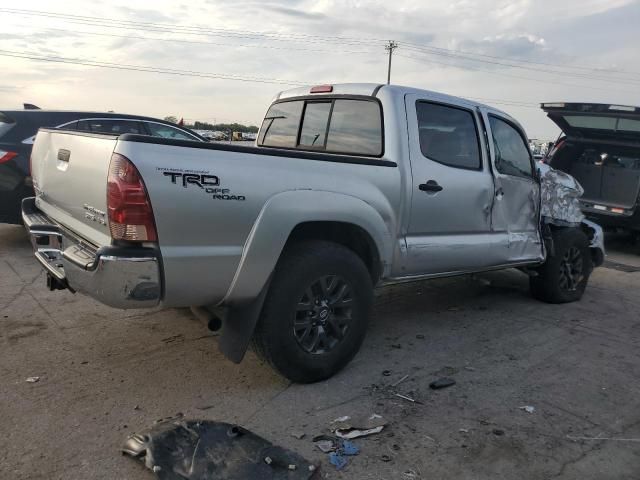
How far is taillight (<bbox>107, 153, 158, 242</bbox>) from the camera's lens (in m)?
2.82

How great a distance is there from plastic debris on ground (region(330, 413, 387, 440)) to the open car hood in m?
6.62

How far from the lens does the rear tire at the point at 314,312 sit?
3.47m

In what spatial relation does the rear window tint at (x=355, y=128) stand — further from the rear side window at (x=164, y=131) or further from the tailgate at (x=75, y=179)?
the rear side window at (x=164, y=131)

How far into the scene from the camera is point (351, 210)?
12.1 feet

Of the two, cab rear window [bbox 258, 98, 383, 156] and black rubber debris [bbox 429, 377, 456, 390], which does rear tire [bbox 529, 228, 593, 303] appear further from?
cab rear window [bbox 258, 98, 383, 156]

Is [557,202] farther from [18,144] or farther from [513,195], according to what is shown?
[18,144]

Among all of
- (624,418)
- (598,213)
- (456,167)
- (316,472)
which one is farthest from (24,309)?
(598,213)

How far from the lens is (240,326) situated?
340 cm

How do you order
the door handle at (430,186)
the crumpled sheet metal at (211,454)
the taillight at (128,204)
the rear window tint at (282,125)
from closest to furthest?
the crumpled sheet metal at (211,454) < the taillight at (128,204) < the door handle at (430,186) < the rear window tint at (282,125)

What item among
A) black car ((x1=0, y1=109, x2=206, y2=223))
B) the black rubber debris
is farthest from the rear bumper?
black car ((x1=0, y1=109, x2=206, y2=223))

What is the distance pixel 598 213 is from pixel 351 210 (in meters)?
7.32

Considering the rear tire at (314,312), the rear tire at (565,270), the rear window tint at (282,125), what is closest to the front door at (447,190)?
the rear tire at (314,312)

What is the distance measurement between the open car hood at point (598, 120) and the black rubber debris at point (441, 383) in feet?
19.2

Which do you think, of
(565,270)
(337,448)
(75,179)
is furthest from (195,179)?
(565,270)
